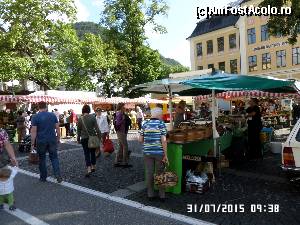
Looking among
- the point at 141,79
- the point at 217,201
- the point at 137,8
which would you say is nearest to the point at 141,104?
the point at 141,79

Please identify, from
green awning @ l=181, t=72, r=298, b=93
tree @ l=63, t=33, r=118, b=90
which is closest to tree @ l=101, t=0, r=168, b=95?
tree @ l=63, t=33, r=118, b=90

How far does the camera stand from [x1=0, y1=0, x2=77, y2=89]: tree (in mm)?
28812

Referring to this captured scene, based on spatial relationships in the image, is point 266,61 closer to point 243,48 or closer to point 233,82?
point 243,48

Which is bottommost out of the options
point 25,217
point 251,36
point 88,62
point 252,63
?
point 25,217

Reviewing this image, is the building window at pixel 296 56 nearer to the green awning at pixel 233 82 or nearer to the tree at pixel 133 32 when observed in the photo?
the tree at pixel 133 32

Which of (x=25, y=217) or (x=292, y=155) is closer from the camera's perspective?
(x=25, y=217)

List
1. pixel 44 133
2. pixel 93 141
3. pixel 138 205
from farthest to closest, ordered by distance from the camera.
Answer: pixel 93 141 < pixel 44 133 < pixel 138 205

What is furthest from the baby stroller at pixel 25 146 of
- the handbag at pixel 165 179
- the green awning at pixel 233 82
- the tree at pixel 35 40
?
the tree at pixel 35 40

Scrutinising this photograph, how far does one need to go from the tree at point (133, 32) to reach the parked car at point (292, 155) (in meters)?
36.5

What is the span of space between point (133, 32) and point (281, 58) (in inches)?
667

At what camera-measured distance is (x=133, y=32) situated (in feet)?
139

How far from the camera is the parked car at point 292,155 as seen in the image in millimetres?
6547

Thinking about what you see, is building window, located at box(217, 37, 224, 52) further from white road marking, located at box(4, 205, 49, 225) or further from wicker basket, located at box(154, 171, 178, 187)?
white road marking, located at box(4, 205, 49, 225)

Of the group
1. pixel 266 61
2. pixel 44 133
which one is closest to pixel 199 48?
pixel 266 61
